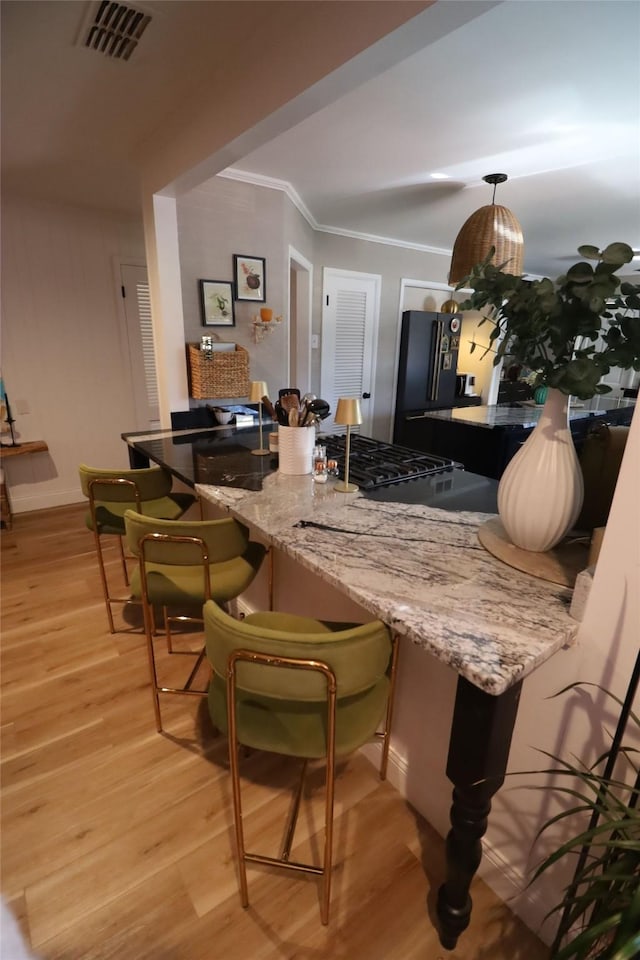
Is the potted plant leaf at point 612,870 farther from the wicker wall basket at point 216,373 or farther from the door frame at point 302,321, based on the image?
the door frame at point 302,321

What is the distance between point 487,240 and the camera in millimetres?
2398

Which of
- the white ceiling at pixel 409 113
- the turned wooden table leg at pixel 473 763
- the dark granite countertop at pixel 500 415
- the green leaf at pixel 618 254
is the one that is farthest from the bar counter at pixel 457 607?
the dark granite countertop at pixel 500 415

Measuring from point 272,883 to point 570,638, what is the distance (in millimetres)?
1108

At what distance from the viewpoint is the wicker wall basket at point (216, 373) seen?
2807mm

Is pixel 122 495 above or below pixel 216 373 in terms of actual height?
below

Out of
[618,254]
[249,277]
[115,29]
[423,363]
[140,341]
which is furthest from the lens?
→ [423,363]

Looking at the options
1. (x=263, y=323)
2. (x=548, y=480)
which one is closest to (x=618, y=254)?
(x=548, y=480)

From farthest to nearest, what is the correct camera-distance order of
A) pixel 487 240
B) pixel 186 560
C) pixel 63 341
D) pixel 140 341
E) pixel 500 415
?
pixel 140 341 → pixel 500 415 → pixel 63 341 → pixel 487 240 → pixel 186 560

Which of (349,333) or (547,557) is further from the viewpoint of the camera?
(349,333)

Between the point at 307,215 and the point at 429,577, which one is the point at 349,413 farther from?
the point at 307,215

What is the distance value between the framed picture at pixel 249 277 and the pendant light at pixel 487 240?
128cm

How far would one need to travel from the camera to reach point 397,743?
152 cm

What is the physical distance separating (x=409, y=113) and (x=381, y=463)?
67.1 inches

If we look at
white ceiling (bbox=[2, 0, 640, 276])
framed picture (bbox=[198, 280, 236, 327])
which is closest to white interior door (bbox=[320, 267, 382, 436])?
white ceiling (bbox=[2, 0, 640, 276])
